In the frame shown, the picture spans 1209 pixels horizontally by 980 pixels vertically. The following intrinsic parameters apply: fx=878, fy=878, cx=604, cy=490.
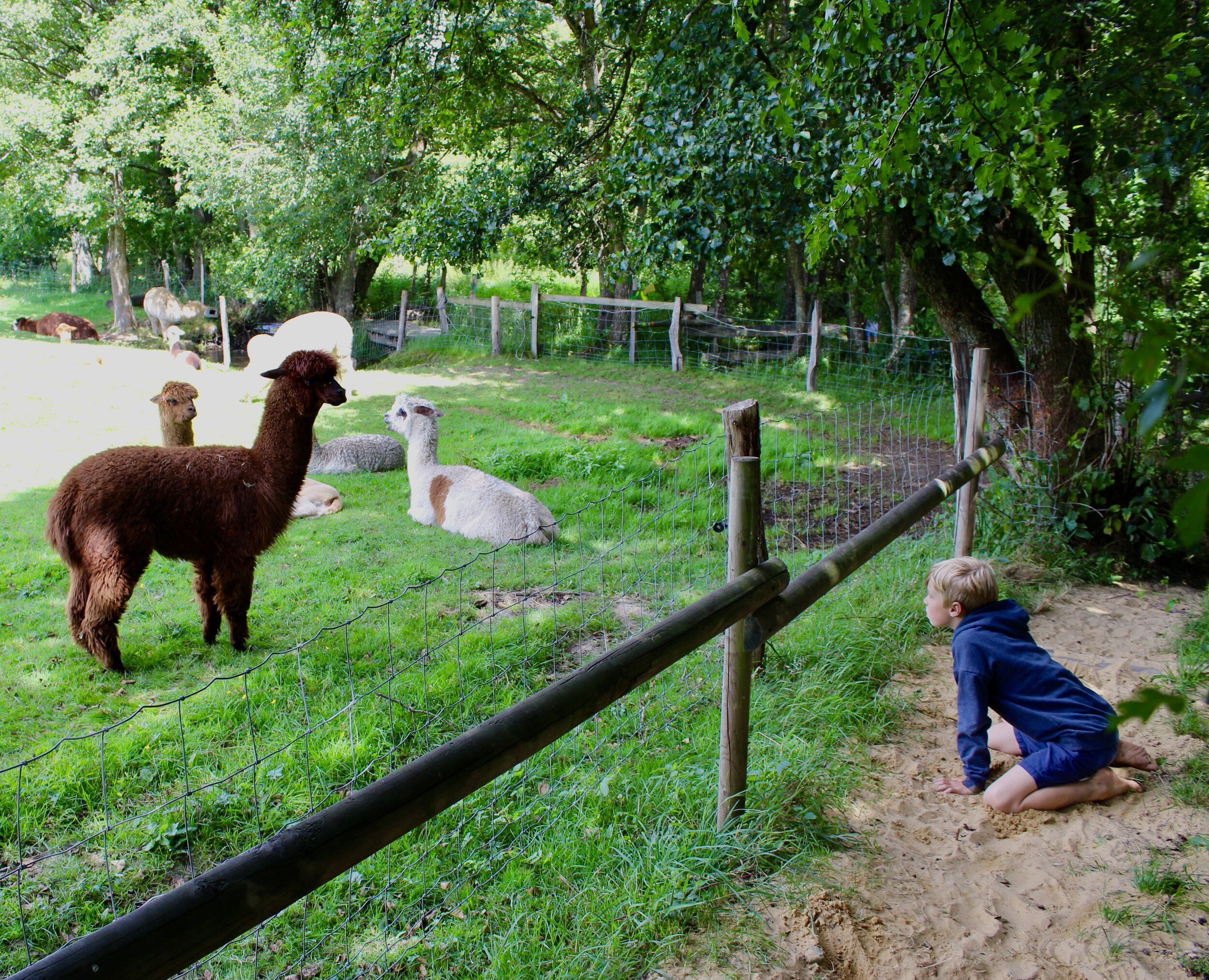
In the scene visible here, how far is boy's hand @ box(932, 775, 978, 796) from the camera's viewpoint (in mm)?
3674

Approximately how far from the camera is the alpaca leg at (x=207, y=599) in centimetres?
533

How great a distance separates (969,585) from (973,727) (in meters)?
0.59

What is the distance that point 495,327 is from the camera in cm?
1912

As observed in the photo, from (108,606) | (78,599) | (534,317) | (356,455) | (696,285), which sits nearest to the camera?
(108,606)

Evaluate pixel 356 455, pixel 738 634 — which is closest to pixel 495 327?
pixel 356 455

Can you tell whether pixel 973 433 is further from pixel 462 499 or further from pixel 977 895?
pixel 462 499

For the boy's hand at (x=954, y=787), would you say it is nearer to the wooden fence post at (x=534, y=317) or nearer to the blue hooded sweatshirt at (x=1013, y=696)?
the blue hooded sweatshirt at (x=1013, y=696)

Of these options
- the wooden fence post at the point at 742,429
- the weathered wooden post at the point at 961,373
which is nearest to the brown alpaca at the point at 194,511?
the wooden fence post at the point at 742,429

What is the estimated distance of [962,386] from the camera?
742cm

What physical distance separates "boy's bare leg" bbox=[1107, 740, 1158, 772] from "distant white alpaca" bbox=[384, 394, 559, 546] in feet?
13.9

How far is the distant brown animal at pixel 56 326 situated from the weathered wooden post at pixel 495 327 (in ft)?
32.0

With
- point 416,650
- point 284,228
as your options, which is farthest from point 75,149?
point 416,650

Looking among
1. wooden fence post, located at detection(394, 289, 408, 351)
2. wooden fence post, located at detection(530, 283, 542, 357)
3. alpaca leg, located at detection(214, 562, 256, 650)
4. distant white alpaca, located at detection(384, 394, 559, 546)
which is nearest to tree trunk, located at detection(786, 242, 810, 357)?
wooden fence post, located at detection(530, 283, 542, 357)

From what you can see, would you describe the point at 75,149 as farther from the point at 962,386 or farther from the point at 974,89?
the point at 974,89
